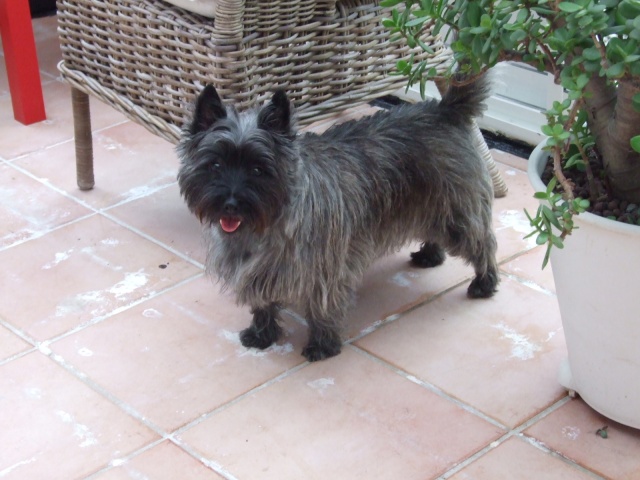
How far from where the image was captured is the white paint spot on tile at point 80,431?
2176 millimetres

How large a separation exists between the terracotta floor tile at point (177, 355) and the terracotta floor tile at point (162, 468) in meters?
0.10

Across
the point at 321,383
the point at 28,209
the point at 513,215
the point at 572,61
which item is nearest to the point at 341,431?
the point at 321,383

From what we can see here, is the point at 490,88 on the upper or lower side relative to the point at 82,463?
upper

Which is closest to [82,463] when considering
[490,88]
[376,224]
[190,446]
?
[190,446]

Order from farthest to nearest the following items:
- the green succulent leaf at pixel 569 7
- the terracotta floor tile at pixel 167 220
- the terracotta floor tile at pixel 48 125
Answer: the terracotta floor tile at pixel 48 125 → the terracotta floor tile at pixel 167 220 → the green succulent leaf at pixel 569 7

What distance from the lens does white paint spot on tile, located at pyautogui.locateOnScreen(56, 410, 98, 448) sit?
218cm

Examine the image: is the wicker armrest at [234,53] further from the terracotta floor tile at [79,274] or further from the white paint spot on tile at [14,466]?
the white paint spot on tile at [14,466]

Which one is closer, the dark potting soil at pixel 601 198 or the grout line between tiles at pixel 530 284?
the dark potting soil at pixel 601 198

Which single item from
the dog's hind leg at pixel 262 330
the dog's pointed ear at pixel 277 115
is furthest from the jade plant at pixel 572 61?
the dog's hind leg at pixel 262 330

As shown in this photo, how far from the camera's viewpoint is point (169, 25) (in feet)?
8.35

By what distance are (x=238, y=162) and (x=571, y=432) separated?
98cm

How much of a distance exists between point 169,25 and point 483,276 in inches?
43.4

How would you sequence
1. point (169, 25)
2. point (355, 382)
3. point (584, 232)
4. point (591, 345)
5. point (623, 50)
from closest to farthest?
point (623, 50)
point (584, 232)
point (591, 345)
point (355, 382)
point (169, 25)

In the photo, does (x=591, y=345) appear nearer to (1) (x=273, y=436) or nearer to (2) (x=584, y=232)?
(2) (x=584, y=232)
